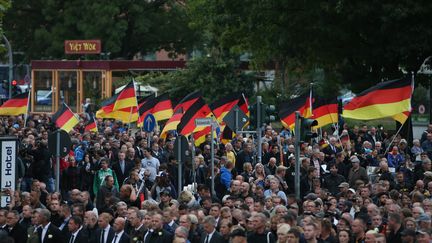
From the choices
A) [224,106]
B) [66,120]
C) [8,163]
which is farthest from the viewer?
[224,106]

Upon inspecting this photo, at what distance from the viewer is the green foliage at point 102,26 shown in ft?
250

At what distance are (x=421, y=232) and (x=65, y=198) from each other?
12.6 metres

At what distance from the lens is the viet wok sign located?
226ft

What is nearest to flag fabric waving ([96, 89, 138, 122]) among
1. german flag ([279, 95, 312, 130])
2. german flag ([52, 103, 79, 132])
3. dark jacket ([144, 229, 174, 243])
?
german flag ([52, 103, 79, 132])

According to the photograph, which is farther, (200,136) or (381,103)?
(200,136)

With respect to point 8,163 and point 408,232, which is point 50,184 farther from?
point 408,232

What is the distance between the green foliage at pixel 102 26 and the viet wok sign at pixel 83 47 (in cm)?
498

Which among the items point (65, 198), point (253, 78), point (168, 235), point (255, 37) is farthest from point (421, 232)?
point (253, 78)

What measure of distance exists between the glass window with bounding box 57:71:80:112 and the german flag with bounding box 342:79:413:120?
3825cm

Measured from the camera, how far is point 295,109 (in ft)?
96.7

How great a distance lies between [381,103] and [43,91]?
40.5 meters

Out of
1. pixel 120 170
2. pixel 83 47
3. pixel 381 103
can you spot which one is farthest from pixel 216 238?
pixel 83 47

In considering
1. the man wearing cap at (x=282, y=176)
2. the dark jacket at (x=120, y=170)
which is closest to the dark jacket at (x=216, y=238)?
the man wearing cap at (x=282, y=176)

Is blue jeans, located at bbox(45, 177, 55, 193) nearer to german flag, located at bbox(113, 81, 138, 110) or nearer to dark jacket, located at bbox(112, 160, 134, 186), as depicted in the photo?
dark jacket, located at bbox(112, 160, 134, 186)
